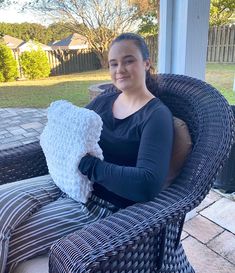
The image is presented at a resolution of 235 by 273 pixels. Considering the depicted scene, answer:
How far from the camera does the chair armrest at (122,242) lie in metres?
0.70

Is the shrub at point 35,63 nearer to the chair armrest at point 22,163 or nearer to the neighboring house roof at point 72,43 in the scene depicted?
the neighboring house roof at point 72,43

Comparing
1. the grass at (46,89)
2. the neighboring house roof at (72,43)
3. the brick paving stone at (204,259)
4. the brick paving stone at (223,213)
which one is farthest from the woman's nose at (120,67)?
the neighboring house roof at (72,43)

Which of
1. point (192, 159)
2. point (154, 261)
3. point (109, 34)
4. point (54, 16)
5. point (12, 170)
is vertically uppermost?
point (54, 16)

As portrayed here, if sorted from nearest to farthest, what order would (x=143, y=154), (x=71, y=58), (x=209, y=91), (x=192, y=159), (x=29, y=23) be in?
1. (x=143, y=154)
2. (x=192, y=159)
3. (x=209, y=91)
4. (x=29, y=23)
5. (x=71, y=58)

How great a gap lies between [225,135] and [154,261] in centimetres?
51

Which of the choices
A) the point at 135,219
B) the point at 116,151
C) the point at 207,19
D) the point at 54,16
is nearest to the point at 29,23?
the point at 54,16

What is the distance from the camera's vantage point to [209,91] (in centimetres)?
123

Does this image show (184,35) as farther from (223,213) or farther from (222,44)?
(222,44)

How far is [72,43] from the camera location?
223 inches

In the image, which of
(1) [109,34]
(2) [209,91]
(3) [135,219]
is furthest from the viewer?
(1) [109,34]

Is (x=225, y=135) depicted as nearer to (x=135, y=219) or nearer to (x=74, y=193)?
(x=135, y=219)

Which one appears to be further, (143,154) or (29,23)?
(29,23)

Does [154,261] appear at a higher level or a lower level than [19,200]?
lower

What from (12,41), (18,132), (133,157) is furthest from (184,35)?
(12,41)
